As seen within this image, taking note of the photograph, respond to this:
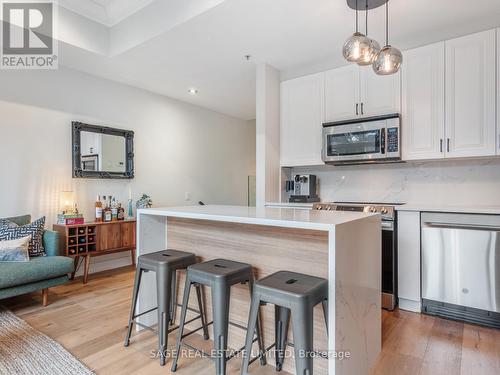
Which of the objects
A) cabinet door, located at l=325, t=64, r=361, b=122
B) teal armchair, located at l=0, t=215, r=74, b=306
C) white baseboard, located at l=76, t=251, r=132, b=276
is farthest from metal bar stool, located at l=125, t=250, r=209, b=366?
cabinet door, located at l=325, t=64, r=361, b=122

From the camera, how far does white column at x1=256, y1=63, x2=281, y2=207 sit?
3461 mm

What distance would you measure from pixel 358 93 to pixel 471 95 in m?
0.99

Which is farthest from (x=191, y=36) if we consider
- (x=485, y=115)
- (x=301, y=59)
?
(x=485, y=115)

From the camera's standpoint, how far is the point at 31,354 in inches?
76.9

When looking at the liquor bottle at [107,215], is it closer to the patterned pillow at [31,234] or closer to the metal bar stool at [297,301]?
the patterned pillow at [31,234]

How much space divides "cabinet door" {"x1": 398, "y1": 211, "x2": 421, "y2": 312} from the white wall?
328 cm

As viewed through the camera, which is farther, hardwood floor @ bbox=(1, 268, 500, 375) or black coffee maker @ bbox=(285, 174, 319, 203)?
black coffee maker @ bbox=(285, 174, 319, 203)

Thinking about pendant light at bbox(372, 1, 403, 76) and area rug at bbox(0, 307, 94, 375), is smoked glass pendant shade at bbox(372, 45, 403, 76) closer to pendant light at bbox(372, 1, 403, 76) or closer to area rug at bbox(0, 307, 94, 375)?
pendant light at bbox(372, 1, 403, 76)

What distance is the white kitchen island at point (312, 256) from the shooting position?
1.47 m

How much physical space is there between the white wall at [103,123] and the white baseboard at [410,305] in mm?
3366

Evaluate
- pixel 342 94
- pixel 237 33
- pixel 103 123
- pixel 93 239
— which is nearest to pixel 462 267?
pixel 342 94

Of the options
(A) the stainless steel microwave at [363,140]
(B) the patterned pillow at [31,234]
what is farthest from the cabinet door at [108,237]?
(A) the stainless steel microwave at [363,140]

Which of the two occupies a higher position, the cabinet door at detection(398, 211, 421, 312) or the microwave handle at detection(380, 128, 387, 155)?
the microwave handle at detection(380, 128, 387, 155)

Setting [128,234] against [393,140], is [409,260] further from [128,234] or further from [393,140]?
[128,234]
